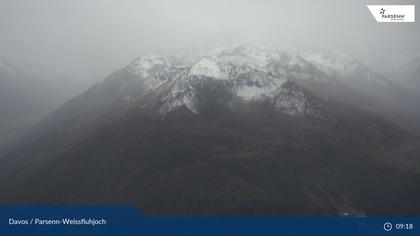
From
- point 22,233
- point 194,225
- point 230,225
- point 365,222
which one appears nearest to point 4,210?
point 22,233

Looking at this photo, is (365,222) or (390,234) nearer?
(390,234)

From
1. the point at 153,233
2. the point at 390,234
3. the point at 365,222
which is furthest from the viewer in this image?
the point at 365,222

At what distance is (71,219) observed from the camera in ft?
430

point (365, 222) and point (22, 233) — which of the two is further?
point (365, 222)

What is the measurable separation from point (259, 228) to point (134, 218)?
34948 millimetres

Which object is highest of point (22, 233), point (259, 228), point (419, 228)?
point (22, 233)

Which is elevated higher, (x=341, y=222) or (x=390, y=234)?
(x=341, y=222)

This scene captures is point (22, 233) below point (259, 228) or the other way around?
the other way around

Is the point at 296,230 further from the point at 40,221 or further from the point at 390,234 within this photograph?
the point at 40,221

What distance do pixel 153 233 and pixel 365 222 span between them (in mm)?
83859

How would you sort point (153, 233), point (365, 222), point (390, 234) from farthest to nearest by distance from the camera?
point (365, 222) < point (153, 233) < point (390, 234)

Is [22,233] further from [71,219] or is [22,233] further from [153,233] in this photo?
[153,233]

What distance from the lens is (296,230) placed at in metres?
133

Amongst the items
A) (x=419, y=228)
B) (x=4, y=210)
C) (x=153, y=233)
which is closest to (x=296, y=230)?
(x=419, y=228)
